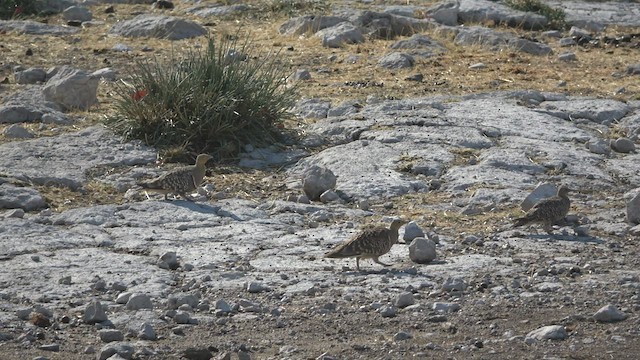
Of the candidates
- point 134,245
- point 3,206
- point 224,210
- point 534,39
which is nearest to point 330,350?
point 134,245

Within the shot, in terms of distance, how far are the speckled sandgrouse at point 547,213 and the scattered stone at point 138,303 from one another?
298 centimetres

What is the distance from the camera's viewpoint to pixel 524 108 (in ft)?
42.1

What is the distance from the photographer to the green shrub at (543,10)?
1800 cm

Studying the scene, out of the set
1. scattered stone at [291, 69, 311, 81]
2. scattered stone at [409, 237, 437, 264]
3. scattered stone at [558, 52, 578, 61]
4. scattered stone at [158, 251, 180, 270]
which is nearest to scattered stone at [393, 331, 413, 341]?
scattered stone at [409, 237, 437, 264]

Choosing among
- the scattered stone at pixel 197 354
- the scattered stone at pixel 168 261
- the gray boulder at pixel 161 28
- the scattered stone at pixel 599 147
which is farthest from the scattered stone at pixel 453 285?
the gray boulder at pixel 161 28

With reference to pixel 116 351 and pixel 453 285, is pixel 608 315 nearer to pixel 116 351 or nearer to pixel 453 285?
pixel 453 285

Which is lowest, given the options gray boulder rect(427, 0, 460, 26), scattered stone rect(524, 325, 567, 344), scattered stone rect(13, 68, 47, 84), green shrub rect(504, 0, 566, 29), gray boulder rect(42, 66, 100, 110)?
green shrub rect(504, 0, 566, 29)

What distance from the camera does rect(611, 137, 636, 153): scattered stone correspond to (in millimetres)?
11695

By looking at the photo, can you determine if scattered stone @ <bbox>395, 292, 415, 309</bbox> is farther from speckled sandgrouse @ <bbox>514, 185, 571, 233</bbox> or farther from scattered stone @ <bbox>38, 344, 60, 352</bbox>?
scattered stone @ <bbox>38, 344, 60, 352</bbox>

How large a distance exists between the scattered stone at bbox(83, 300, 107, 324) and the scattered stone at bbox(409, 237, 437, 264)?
2242 millimetres

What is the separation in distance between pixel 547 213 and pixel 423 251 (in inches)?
46.0

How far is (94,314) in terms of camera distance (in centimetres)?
717

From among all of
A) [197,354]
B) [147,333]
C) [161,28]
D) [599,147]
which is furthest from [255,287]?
[161,28]

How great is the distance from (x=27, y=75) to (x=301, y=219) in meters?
5.70
